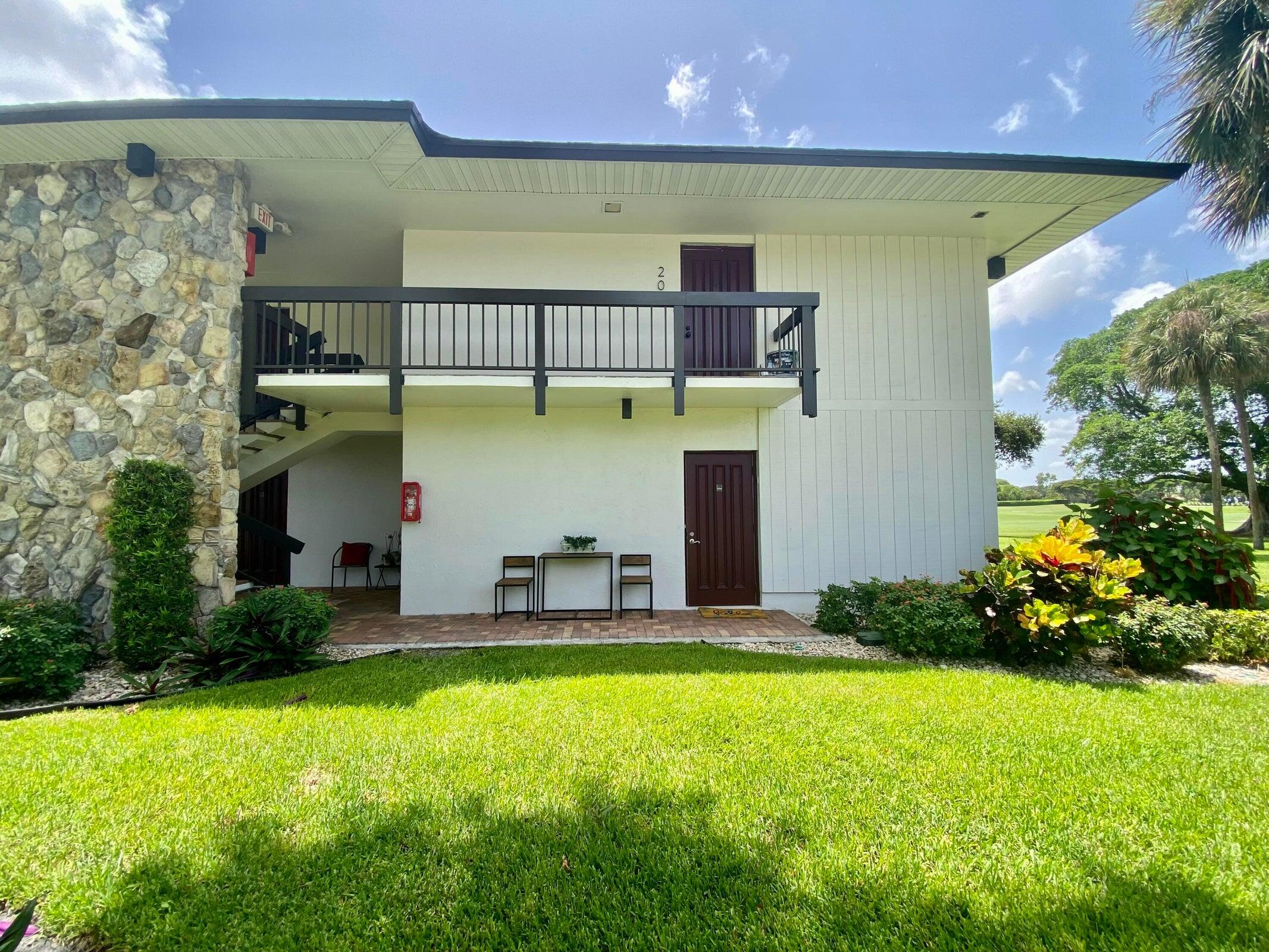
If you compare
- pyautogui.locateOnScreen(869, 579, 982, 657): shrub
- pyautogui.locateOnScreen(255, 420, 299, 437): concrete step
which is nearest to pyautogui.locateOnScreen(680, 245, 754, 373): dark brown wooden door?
pyautogui.locateOnScreen(869, 579, 982, 657): shrub

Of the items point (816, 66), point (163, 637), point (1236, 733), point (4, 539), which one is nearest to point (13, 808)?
point (163, 637)

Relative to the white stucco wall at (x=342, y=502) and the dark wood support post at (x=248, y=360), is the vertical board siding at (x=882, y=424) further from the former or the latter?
the white stucco wall at (x=342, y=502)

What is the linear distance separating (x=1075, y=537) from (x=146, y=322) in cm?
1020

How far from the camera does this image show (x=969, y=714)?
3844 mm

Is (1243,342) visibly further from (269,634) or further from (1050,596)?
(269,634)

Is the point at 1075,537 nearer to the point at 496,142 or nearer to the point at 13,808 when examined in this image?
A: the point at 496,142

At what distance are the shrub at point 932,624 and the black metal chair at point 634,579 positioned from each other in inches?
115

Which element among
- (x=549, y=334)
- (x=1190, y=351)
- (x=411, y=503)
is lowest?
(x=411, y=503)

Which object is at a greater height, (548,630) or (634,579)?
(634,579)

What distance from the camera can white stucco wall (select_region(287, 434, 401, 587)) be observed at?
10.5 metres

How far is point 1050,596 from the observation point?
17.0 feet

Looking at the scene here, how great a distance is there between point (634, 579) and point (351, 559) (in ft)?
21.3

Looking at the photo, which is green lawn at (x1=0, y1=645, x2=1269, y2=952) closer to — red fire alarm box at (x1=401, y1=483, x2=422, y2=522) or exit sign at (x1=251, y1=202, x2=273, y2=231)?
red fire alarm box at (x1=401, y1=483, x2=422, y2=522)

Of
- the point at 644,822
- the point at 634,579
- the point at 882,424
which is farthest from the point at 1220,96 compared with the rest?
the point at 644,822
